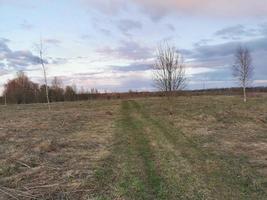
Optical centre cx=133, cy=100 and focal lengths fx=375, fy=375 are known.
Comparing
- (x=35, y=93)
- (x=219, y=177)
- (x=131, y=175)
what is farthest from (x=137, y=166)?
(x=35, y=93)

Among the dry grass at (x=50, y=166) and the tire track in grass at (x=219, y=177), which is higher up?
the dry grass at (x=50, y=166)

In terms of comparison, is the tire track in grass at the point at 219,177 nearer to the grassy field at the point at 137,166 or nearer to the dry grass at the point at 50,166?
the grassy field at the point at 137,166

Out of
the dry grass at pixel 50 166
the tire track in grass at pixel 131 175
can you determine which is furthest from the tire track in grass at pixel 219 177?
the dry grass at pixel 50 166

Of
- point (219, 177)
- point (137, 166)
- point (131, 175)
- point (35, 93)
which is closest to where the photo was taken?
point (219, 177)

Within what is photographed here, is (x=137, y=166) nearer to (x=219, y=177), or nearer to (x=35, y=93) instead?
(x=219, y=177)

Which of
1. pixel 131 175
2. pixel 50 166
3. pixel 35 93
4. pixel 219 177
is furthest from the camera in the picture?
pixel 35 93

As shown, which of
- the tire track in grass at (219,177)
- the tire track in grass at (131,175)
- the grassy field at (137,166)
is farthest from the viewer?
the grassy field at (137,166)

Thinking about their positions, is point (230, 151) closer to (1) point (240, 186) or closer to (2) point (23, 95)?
(1) point (240, 186)

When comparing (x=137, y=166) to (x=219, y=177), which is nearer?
(x=219, y=177)

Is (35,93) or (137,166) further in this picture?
(35,93)

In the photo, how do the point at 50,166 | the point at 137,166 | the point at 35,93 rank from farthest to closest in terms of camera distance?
the point at 35,93, the point at 50,166, the point at 137,166

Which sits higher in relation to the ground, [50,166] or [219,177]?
[50,166]

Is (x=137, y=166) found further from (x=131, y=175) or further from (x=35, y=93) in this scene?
(x=35, y=93)

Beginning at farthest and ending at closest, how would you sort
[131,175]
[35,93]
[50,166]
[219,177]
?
1. [35,93]
2. [50,166]
3. [131,175]
4. [219,177]
